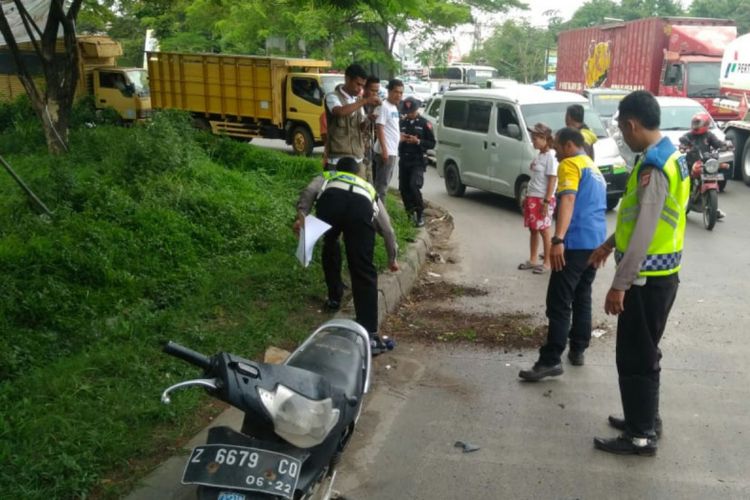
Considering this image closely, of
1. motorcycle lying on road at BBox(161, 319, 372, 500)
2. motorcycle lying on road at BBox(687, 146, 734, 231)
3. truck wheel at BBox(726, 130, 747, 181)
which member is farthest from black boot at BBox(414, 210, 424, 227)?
truck wheel at BBox(726, 130, 747, 181)

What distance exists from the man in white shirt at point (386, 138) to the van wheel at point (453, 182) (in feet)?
12.9

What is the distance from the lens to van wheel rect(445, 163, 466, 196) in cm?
1324

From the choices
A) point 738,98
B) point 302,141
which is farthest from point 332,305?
point 738,98

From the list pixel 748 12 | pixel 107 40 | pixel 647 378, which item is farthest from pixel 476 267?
pixel 748 12

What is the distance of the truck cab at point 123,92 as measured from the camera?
23.4 meters

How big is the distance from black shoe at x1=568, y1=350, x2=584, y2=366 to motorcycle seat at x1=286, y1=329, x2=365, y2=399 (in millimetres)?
2516

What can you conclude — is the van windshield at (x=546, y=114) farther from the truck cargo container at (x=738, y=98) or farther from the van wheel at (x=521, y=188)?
the truck cargo container at (x=738, y=98)

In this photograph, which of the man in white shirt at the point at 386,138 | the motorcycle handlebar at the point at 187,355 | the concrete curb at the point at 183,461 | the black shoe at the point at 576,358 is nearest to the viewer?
the motorcycle handlebar at the point at 187,355

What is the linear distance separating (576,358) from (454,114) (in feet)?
26.3

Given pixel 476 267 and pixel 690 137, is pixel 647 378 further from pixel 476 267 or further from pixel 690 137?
pixel 690 137

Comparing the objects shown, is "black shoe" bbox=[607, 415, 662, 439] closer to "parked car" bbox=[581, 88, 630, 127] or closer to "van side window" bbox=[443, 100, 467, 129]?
"van side window" bbox=[443, 100, 467, 129]

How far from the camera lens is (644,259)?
389 cm

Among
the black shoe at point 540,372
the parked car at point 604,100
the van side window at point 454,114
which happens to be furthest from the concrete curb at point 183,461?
the parked car at point 604,100

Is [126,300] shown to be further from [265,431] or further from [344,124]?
[265,431]
